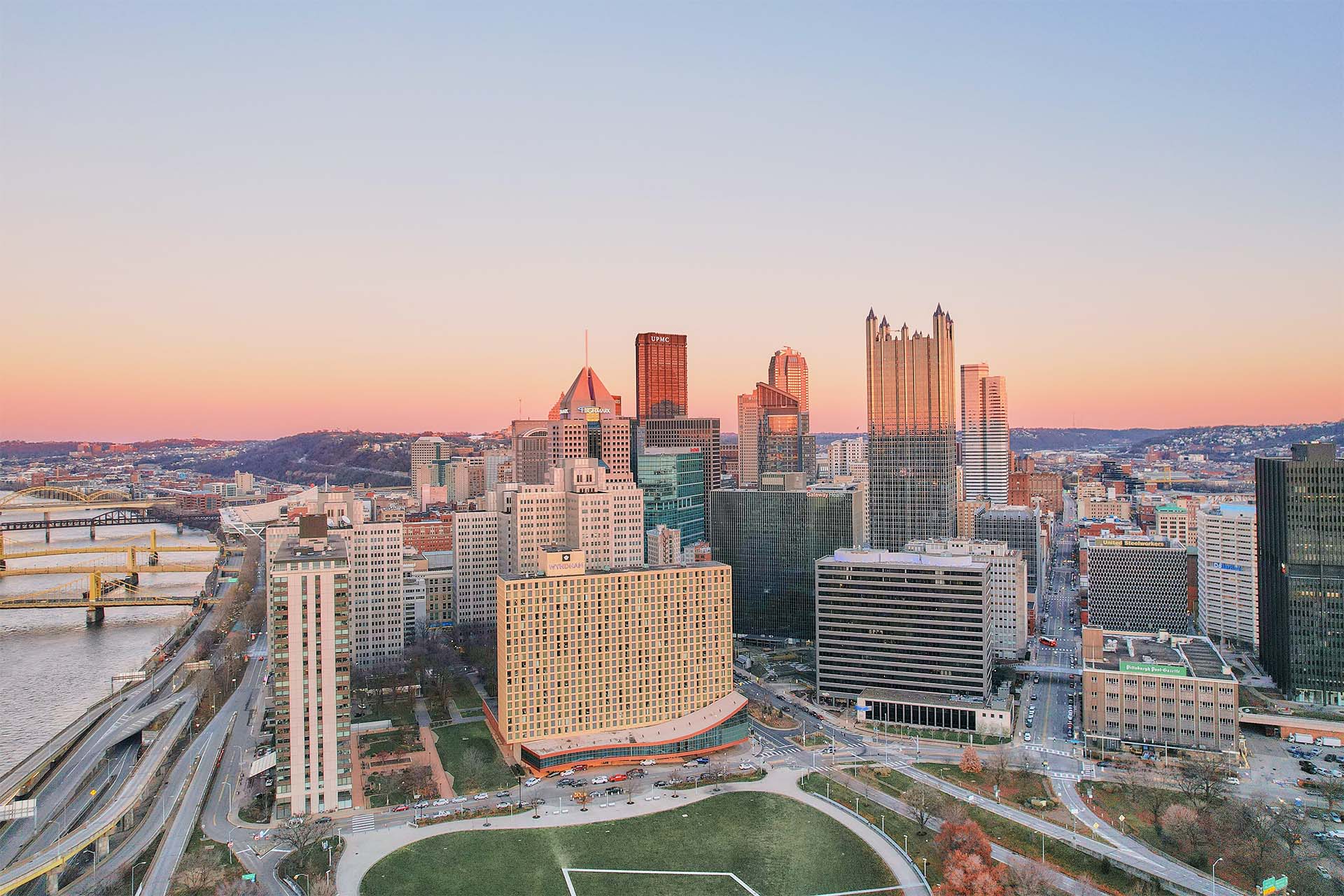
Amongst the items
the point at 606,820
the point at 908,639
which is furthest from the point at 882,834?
the point at 908,639

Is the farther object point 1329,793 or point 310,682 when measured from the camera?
point 1329,793

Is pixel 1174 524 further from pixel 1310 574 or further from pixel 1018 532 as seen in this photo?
pixel 1310 574

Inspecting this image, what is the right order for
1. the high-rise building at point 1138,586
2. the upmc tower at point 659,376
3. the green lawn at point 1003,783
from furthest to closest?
1. the upmc tower at point 659,376
2. the high-rise building at point 1138,586
3. the green lawn at point 1003,783

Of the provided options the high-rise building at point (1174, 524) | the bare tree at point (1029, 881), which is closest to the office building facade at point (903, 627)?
the bare tree at point (1029, 881)

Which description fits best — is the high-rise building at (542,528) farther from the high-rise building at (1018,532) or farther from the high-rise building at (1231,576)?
the high-rise building at (1231,576)

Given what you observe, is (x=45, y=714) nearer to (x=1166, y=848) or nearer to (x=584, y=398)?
(x=584, y=398)

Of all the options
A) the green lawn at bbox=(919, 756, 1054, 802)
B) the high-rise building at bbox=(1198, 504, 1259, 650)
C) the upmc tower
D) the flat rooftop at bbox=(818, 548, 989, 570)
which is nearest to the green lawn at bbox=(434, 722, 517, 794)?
the green lawn at bbox=(919, 756, 1054, 802)
